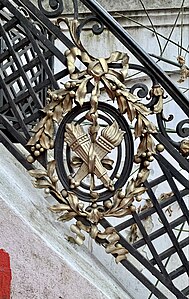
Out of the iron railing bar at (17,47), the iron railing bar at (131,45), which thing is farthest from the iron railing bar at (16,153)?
the iron railing bar at (131,45)

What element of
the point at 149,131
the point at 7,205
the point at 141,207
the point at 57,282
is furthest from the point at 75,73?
the point at 141,207

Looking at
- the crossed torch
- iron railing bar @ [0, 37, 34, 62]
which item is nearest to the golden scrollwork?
the crossed torch

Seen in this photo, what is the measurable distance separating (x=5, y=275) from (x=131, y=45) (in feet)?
3.79

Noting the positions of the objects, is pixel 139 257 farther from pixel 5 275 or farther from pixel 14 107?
pixel 14 107

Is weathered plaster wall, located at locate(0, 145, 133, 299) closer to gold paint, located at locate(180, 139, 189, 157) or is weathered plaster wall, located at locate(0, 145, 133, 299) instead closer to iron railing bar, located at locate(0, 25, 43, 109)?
iron railing bar, located at locate(0, 25, 43, 109)

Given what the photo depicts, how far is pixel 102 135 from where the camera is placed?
2.61 metres

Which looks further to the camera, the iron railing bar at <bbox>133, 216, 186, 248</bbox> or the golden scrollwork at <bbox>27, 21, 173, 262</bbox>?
the iron railing bar at <bbox>133, 216, 186, 248</bbox>

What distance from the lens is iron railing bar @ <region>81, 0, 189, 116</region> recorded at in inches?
104

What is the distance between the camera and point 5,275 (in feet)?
7.64

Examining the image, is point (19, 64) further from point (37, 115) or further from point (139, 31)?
point (139, 31)

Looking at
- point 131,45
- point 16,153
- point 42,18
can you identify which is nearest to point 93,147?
point 16,153

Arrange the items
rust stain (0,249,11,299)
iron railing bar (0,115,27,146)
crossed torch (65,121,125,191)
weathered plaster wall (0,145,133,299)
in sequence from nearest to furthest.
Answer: rust stain (0,249,11,299), weathered plaster wall (0,145,133,299), crossed torch (65,121,125,191), iron railing bar (0,115,27,146)

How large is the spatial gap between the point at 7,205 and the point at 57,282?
0.39m

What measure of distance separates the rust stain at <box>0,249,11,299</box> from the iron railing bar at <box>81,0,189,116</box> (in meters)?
1.05
